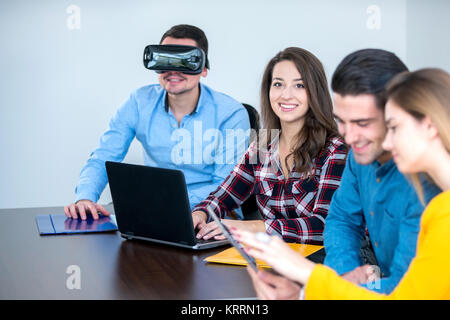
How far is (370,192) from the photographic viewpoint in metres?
1.67

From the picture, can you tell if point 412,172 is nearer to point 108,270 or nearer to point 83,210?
point 108,270

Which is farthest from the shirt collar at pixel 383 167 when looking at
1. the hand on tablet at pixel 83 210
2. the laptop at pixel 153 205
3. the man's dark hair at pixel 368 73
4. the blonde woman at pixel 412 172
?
the hand on tablet at pixel 83 210

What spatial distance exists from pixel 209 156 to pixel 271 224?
896mm

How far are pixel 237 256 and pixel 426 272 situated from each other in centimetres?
69

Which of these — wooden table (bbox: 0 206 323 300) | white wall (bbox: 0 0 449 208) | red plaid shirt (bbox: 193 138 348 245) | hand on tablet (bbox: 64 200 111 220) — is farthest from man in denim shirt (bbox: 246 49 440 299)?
white wall (bbox: 0 0 449 208)

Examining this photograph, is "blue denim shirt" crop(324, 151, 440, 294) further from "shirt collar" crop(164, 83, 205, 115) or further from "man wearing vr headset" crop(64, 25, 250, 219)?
"shirt collar" crop(164, 83, 205, 115)

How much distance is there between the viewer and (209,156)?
2.86m

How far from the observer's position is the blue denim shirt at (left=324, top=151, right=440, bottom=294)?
1.38m

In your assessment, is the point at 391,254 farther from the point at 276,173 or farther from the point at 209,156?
the point at 209,156

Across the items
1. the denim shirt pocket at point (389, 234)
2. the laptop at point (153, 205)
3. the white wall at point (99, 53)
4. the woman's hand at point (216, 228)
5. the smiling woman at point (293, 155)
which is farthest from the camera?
the white wall at point (99, 53)

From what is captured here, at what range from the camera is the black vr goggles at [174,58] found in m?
2.29

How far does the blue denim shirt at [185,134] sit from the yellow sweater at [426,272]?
62.4 inches

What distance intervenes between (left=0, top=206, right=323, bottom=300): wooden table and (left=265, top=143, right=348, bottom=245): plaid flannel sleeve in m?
0.21

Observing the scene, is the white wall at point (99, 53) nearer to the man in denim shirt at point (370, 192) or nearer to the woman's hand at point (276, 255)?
the man in denim shirt at point (370, 192)
